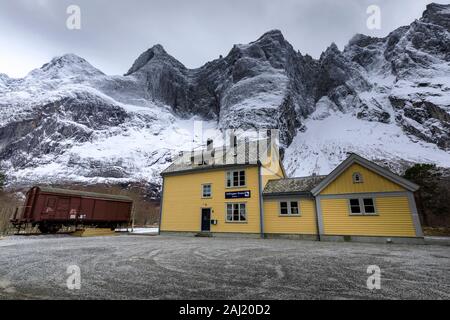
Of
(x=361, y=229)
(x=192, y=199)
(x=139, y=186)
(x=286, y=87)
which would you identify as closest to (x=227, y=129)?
(x=286, y=87)

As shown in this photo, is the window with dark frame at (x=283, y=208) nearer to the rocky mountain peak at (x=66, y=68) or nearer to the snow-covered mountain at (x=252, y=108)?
the snow-covered mountain at (x=252, y=108)

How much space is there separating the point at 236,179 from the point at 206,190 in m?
3.00

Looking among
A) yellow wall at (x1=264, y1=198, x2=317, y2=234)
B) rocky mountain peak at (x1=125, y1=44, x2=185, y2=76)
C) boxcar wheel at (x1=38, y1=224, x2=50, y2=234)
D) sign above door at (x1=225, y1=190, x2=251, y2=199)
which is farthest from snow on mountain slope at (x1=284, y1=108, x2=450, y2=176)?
rocky mountain peak at (x1=125, y1=44, x2=185, y2=76)

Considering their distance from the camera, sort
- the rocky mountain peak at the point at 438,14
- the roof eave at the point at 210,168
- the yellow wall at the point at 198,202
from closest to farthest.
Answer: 1. the yellow wall at the point at 198,202
2. the roof eave at the point at 210,168
3. the rocky mountain peak at the point at 438,14

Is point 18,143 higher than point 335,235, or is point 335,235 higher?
point 18,143

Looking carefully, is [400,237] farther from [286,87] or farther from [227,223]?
[286,87]

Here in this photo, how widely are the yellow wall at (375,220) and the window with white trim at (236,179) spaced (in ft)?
21.5

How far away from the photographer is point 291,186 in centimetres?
1825

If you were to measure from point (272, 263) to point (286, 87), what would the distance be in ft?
361

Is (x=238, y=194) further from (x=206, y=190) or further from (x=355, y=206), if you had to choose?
(x=355, y=206)

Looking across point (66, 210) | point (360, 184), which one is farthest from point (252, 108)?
point (360, 184)

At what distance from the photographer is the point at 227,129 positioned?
100812mm

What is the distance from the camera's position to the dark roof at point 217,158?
20000mm

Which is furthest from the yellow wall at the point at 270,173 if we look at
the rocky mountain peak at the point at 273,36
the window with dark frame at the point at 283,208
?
the rocky mountain peak at the point at 273,36
